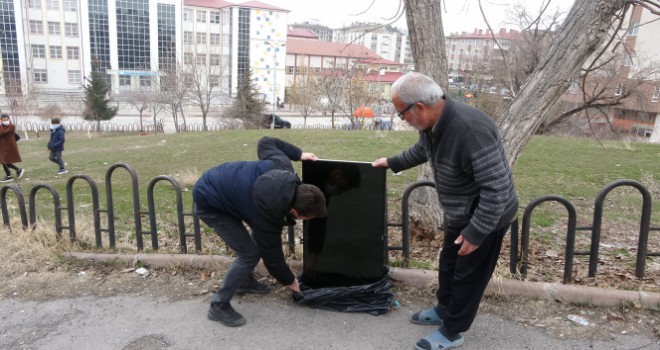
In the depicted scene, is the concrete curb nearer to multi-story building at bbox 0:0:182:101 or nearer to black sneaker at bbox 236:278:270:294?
black sneaker at bbox 236:278:270:294

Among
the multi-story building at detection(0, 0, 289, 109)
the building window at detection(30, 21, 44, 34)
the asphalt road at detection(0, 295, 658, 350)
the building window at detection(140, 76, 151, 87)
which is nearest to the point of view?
the asphalt road at detection(0, 295, 658, 350)

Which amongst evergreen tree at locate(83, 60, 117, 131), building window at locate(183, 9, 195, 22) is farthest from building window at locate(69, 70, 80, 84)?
evergreen tree at locate(83, 60, 117, 131)

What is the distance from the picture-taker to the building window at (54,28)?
205 ft

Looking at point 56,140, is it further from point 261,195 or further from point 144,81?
point 144,81

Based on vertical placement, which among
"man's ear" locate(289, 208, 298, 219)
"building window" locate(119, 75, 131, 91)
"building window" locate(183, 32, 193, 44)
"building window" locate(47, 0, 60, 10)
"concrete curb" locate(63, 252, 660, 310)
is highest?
"building window" locate(47, 0, 60, 10)

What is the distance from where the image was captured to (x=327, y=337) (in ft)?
11.3

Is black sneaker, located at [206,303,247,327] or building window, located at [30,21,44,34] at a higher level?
building window, located at [30,21,44,34]

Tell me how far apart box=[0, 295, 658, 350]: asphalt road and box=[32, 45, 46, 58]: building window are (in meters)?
69.7

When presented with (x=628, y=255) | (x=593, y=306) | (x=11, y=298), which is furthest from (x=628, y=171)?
(x=11, y=298)

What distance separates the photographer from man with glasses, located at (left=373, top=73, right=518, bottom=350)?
108 inches

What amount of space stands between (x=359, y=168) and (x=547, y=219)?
4536 millimetres

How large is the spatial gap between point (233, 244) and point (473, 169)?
5.76ft

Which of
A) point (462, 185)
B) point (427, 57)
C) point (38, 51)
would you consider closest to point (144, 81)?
point (38, 51)

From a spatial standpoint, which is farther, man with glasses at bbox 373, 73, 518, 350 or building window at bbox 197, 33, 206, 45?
building window at bbox 197, 33, 206, 45
